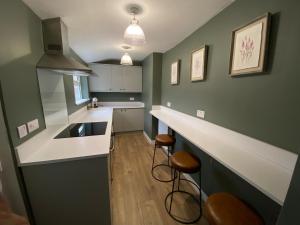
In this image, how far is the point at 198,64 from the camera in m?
1.92

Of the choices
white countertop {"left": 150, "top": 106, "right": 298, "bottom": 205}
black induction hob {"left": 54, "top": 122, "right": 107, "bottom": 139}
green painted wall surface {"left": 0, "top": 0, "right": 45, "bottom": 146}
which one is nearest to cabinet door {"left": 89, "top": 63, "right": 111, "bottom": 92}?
black induction hob {"left": 54, "top": 122, "right": 107, "bottom": 139}

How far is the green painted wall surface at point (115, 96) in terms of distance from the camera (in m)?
4.47

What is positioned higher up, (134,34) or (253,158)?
(134,34)

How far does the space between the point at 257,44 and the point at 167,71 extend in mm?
2086

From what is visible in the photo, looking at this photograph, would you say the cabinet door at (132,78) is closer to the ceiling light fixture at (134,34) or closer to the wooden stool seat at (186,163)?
the ceiling light fixture at (134,34)

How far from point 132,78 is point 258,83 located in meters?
3.66

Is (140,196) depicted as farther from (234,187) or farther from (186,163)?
(234,187)

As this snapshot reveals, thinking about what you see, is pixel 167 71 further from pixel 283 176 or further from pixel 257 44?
pixel 283 176

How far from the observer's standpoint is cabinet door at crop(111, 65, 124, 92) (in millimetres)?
4203

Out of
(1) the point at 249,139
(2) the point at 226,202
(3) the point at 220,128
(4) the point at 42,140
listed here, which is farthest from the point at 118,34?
(2) the point at 226,202

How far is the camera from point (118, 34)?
2100 millimetres

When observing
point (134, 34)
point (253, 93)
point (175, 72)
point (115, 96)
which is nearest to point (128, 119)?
point (115, 96)

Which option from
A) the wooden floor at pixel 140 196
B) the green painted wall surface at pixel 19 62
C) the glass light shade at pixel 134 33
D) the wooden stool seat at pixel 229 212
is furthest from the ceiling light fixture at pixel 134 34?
the wooden floor at pixel 140 196

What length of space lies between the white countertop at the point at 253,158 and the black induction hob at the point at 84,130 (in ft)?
4.11
